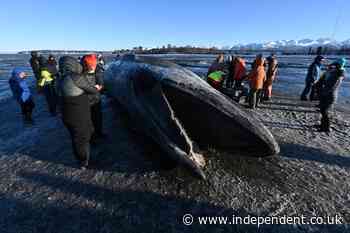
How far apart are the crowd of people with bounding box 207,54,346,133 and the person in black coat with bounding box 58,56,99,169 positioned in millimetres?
4657

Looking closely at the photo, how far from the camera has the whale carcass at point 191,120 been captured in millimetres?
3461

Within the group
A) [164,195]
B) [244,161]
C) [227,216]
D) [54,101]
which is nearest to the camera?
[227,216]

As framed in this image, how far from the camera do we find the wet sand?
286cm

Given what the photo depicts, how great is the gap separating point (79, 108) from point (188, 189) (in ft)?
7.18

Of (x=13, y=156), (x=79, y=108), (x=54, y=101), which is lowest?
(x=13, y=156)

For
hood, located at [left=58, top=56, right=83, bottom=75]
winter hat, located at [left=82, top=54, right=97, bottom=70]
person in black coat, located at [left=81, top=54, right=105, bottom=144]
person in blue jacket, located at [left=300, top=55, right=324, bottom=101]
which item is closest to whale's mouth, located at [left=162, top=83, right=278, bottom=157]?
hood, located at [left=58, top=56, right=83, bottom=75]

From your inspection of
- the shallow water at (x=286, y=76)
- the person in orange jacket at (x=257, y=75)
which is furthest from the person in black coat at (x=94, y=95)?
the shallow water at (x=286, y=76)

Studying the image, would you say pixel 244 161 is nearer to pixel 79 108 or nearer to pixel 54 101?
pixel 79 108

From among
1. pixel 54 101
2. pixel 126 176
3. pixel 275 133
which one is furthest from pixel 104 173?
pixel 54 101

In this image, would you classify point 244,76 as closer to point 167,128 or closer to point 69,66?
point 167,128

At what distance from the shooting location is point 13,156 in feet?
15.5

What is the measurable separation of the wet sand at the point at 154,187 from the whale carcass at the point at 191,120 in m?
0.42

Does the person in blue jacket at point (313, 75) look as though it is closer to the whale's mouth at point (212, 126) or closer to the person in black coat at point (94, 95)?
the whale's mouth at point (212, 126)

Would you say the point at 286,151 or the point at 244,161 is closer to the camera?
the point at 244,161
